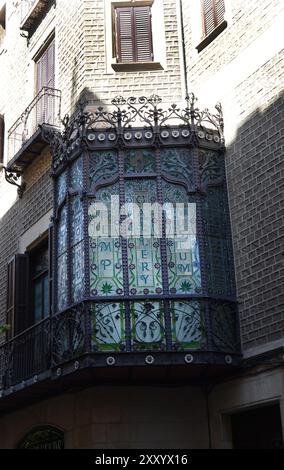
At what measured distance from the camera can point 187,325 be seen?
1127 cm

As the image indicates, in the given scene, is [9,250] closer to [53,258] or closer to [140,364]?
[53,258]

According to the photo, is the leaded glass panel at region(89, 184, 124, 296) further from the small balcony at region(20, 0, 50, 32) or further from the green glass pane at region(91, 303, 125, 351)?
the small balcony at region(20, 0, 50, 32)

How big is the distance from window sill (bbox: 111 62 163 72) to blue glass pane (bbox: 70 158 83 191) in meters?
2.36

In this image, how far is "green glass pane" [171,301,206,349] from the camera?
11176 mm

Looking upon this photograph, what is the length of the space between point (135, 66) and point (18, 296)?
5087mm

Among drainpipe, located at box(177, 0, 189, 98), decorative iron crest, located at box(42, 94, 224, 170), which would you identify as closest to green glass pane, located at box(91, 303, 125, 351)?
decorative iron crest, located at box(42, 94, 224, 170)

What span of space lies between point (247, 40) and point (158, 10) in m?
2.80

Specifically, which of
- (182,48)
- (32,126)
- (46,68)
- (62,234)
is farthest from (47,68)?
(62,234)

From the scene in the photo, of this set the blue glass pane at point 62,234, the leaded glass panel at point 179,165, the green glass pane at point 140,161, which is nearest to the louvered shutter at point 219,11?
the leaded glass panel at point 179,165

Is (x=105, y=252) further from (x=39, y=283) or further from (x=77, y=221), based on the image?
(x=39, y=283)

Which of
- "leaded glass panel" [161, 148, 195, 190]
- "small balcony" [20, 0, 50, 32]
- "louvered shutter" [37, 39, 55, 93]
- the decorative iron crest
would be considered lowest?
"leaded glass panel" [161, 148, 195, 190]

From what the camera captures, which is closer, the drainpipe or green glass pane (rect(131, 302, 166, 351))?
green glass pane (rect(131, 302, 166, 351))

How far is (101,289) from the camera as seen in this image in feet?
37.7

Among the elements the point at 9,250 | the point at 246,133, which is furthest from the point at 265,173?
the point at 9,250
